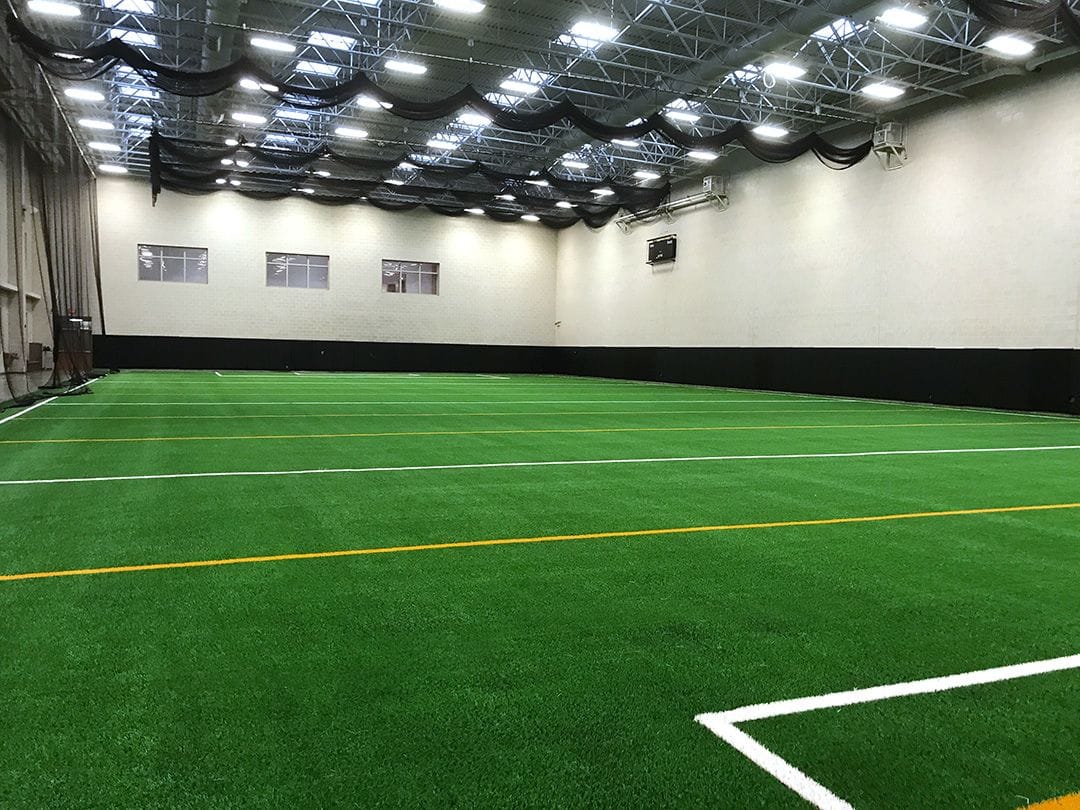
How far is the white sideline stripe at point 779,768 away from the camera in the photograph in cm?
202

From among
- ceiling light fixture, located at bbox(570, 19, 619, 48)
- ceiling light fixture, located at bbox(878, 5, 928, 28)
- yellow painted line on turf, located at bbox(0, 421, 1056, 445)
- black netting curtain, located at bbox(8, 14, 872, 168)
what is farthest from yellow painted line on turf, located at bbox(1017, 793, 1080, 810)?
ceiling light fixture, located at bbox(570, 19, 619, 48)

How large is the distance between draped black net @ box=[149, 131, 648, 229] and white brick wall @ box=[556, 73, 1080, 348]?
3306mm

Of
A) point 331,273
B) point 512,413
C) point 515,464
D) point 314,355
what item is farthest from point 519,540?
point 331,273

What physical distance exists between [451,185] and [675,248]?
8403mm

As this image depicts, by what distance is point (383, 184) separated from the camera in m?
22.5

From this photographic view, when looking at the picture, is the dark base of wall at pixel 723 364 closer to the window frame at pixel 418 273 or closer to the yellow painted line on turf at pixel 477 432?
the window frame at pixel 418 273

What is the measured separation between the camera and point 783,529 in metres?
5.00

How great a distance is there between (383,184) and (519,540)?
19.7m

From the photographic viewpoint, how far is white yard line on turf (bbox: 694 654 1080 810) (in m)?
2.08

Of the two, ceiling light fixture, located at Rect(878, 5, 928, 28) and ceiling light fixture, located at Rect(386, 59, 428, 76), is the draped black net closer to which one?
ceiling light fixture, located at Rect(386, 59, 428, 76)

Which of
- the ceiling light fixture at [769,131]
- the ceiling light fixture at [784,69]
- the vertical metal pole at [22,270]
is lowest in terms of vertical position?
the vertical metal pole at [22,270]

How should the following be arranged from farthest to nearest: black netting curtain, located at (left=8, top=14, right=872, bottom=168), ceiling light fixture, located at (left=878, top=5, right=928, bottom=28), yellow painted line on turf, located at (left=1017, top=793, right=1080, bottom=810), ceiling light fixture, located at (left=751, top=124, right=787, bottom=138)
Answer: ceiling light fixture, located at (left=751, top=124, right=787, bottom=138)
ceiling light fixture, located at (left=878, top=5, right=928, bottom=28)
black netting curtain, located at (left=8, top=14, right=872, bottom=168)
yellow painted line on turf, located at (left=1017, top=793, right=1080, bottom=810)

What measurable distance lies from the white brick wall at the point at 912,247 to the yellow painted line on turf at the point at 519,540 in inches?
450

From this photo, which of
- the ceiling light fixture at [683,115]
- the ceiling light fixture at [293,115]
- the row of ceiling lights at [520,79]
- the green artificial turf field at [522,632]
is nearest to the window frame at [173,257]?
the row of ceiling lights at [520,79]
